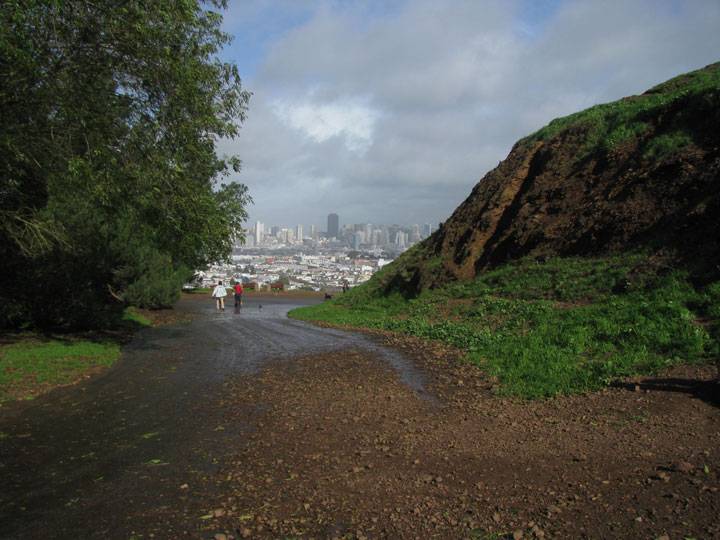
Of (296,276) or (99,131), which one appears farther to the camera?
(296,276)

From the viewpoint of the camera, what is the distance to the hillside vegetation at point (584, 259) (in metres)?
9.62

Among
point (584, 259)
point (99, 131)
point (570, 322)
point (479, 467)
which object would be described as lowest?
point (479, 467)

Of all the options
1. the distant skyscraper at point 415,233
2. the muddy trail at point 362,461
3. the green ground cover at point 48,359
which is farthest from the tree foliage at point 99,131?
the distant skyscraper at point 415,233

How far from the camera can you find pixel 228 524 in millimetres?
4789

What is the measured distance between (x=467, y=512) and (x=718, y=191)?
478 inches

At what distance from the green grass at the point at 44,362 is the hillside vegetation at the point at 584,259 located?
8.32m

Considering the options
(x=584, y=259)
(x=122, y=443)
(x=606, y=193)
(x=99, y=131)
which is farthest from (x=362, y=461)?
(x=606, y=193)

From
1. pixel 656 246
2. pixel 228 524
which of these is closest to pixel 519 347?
pixel 656 246

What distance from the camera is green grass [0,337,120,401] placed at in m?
10.0

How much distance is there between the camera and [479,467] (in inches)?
228

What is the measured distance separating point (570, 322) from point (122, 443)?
877 centimetres

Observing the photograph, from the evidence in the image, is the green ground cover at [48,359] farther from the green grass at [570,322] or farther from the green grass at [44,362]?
the green grass at [570,322]

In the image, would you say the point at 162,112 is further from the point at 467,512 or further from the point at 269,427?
the point at 467,512

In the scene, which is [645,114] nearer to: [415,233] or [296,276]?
[296,276]
